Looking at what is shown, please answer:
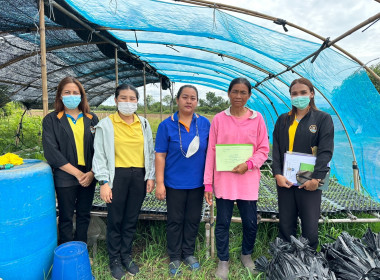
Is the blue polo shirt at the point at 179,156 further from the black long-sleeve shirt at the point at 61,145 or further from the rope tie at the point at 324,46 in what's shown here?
the rope tie at the point at 324,46

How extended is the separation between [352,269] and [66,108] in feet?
9.30

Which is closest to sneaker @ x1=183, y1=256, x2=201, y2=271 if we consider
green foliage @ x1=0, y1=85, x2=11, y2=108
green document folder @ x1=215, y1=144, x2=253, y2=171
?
green document folder @ x1=215, y1=144, x2=253, y2=171

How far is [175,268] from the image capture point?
2.38 metres

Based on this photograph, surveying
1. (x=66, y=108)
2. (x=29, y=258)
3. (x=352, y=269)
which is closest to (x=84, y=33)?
(x=66, y=108)

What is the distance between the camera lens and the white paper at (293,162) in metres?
2.14

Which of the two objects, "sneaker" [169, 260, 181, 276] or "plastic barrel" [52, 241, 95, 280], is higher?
"plastic barrel" [52, 241, 95, 280]

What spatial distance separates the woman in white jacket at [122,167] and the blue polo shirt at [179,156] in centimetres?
17

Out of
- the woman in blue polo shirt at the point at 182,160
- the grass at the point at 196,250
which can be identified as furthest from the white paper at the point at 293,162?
the grass at the point at 196,250

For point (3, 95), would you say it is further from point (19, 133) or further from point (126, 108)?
point (126, 108)

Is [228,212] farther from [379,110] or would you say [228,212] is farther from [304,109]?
[379,110]

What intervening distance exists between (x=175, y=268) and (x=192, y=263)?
184 millimetres

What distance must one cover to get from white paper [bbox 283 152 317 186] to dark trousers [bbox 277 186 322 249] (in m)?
0.12

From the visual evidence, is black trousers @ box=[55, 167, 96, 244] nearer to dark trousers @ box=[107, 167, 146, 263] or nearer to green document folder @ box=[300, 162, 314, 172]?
dark trousers @ box=[107, 167, 146, 263]

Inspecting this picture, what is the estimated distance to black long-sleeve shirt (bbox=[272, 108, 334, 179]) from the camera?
2.06 meters
